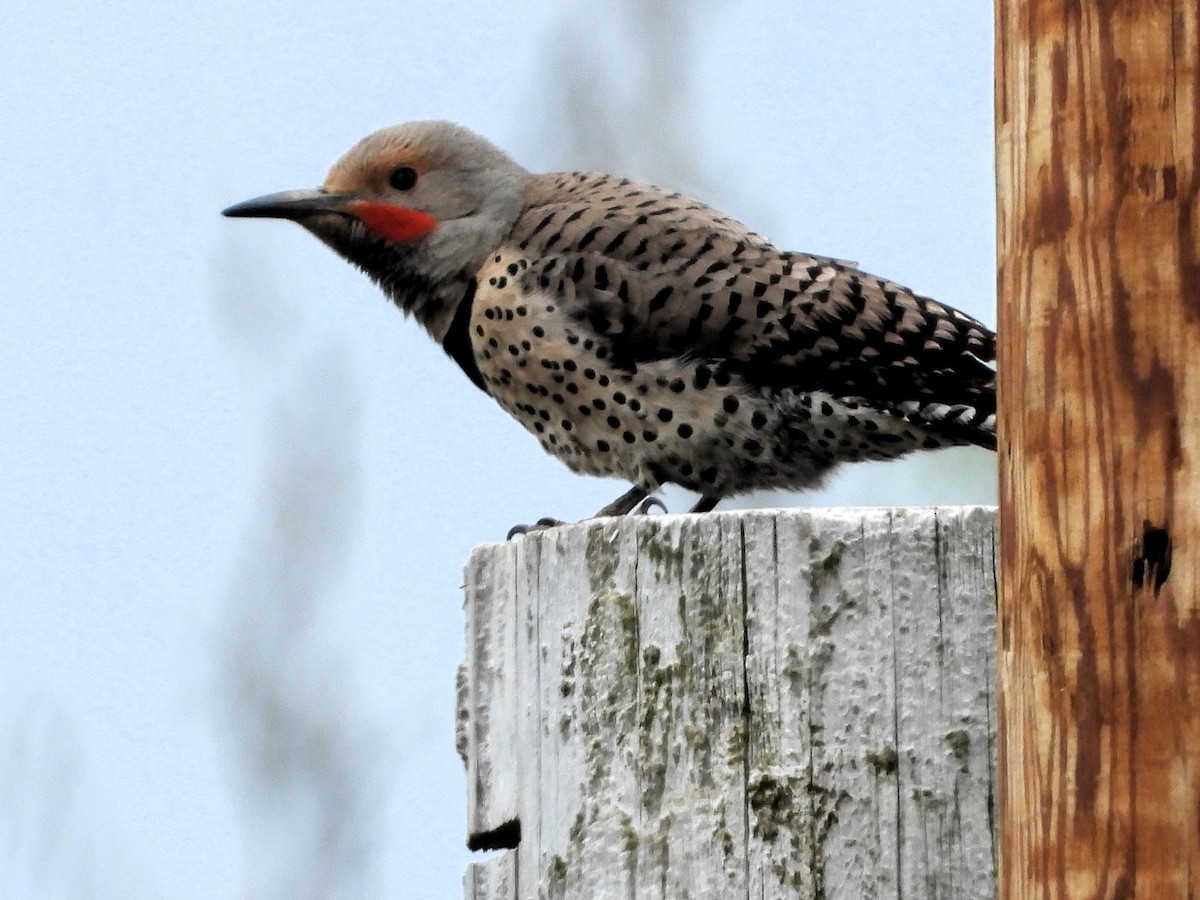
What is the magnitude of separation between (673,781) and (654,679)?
164 mm

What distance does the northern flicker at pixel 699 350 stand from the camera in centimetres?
488

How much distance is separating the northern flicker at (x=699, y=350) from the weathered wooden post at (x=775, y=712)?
1.96 meters

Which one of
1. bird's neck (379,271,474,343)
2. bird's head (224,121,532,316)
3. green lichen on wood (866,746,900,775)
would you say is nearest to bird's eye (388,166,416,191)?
bird's head (224,121,532,316)

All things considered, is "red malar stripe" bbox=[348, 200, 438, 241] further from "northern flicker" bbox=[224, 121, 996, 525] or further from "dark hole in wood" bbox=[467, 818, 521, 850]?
"dark hole in wood" bbox=[467, 818, 521, 850]

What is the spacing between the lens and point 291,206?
5723 mm

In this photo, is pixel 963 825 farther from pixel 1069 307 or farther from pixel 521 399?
pixel 521 399

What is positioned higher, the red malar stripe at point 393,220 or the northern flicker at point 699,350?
the red malar stripe at point 393,220

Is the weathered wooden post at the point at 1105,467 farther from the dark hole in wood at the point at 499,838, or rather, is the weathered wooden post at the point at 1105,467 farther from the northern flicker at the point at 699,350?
the northern flicker at the point at 699,350

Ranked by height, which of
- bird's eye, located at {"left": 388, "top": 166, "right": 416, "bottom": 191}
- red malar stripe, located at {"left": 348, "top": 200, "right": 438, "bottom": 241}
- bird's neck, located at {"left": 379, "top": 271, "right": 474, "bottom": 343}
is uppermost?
bird's eye, located at {"left": 388, "top": 166, "right": 416, "bottom": 191}

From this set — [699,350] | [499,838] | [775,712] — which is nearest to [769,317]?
[699,350]

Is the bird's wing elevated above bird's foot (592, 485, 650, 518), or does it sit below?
above

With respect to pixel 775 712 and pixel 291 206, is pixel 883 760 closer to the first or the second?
pixel 775 712

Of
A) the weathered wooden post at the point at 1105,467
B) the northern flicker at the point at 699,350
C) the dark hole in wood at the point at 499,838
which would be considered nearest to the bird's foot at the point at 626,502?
the northern flicker at the point at 699,350

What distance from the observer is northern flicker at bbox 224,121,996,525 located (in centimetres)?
488
